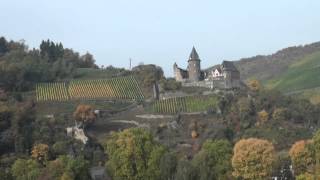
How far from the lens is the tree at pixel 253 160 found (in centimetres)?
5866

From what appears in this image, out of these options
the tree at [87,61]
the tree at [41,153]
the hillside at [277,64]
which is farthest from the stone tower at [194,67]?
the hillside at [277,64]

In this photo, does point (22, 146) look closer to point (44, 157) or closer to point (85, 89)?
point (44, 157)

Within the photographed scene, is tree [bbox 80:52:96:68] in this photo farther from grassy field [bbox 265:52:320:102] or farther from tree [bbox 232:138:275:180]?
tree [bbox 232:138:275:180]

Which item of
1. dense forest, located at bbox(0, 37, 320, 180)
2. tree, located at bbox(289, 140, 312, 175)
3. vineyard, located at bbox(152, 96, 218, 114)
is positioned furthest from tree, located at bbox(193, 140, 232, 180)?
vineyard, located at bbox(152, 96, 218, 114)

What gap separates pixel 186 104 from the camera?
3688 inches

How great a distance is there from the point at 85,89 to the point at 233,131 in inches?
1003

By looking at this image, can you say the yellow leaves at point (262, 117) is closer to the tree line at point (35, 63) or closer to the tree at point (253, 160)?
the tree at point (253, 160)

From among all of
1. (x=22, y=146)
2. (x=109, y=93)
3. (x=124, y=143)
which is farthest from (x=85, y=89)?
(x=124, y=143)

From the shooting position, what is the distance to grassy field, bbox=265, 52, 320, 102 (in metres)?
136

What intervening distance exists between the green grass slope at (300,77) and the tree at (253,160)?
72.5 metres

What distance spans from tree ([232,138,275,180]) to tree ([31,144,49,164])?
21214mm

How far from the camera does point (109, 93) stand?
330ft

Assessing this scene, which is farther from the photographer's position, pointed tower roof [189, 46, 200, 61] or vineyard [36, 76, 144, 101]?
pointed tower roof [189, 46, 200, 61]

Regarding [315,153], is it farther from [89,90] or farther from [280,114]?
[89,90]
